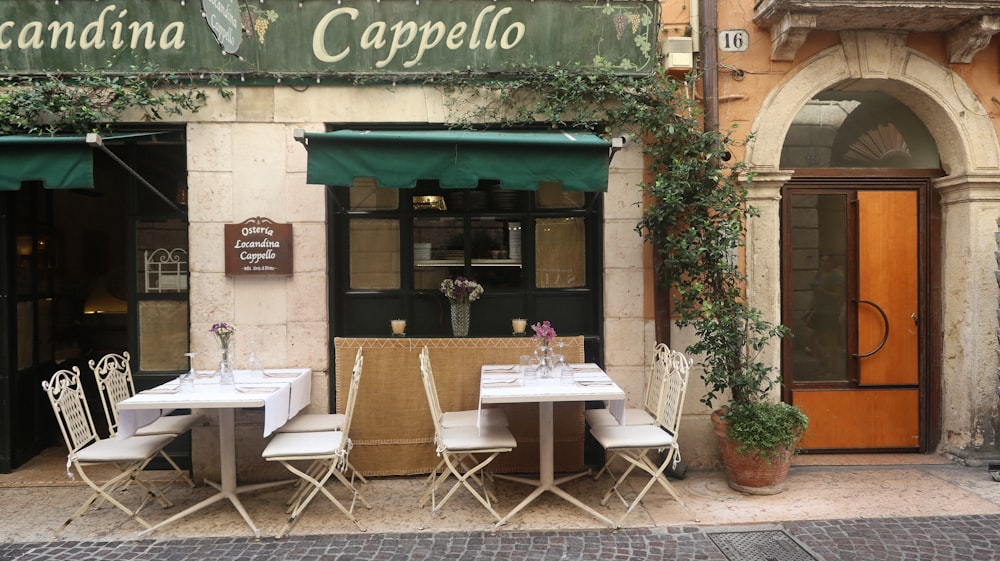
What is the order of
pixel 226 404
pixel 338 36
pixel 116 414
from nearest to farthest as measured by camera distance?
1. pixel 226 404
2. pixel 116 414
3. pixel 338 36

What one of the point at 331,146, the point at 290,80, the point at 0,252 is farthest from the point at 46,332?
the point at 331,146

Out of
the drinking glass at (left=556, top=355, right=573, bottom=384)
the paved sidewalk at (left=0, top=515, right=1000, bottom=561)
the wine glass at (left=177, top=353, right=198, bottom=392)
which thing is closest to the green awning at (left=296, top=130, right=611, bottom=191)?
the drinking glass at (left=556, top=355, right=573, bottom=384)

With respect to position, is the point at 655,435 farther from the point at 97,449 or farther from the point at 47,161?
the point at 47,161

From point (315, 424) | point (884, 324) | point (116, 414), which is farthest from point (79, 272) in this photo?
point (884, 324)

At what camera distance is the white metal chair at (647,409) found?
4812mm

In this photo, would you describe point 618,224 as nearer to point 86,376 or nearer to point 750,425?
point 750,425

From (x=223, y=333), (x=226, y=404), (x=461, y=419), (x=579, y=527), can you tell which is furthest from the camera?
(x=461, y=419)

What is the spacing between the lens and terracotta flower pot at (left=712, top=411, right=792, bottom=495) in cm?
A: 475

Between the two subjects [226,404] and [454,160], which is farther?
[454,160]

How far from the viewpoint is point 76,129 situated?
5.05 metres

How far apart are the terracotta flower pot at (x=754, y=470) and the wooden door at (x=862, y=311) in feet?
3.56

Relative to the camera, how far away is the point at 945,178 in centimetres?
553

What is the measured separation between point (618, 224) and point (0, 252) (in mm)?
5495

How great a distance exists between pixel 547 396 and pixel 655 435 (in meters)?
0.91
